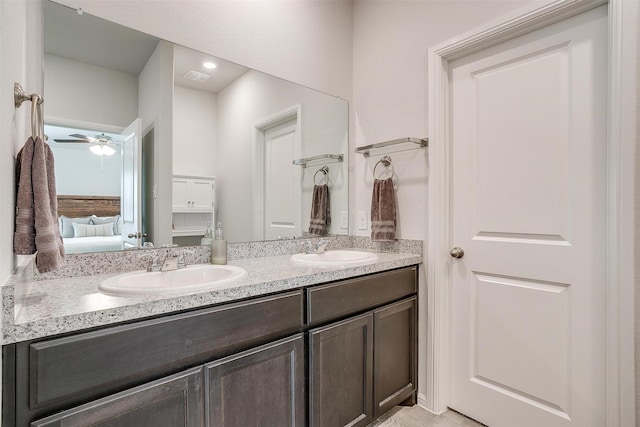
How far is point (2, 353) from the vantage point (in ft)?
2.37

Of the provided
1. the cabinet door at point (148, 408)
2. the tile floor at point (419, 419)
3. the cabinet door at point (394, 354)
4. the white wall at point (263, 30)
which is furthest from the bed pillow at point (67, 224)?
the tile floor at point (419, 419)

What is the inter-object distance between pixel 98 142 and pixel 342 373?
1.43 m

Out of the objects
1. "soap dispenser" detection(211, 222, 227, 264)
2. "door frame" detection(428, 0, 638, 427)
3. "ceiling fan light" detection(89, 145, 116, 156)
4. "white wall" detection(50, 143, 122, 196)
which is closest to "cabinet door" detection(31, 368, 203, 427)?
"soap dispenser" detection(211, 222, 227, 264)

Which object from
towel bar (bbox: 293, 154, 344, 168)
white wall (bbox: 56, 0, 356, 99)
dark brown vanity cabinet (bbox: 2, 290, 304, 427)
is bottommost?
dark brown vanity cabinet (bbox: 2, 290, 304, 427)

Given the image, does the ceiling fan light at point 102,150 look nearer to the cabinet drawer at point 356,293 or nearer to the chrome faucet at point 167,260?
the chrome faucet at point 167,260

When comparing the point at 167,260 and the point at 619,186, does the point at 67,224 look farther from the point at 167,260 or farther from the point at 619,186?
the point at 619,186

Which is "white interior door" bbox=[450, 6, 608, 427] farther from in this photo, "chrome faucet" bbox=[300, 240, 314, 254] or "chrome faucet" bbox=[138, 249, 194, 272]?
"chrome faucet" bbox=[138, 249, 194, 272]

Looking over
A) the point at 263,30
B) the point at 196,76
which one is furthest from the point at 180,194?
the point at 263,30

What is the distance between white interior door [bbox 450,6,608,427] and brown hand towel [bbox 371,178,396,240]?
35 cm

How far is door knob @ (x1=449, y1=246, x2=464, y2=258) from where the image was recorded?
178cm

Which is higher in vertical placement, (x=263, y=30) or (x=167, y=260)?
(x=263, y=30)

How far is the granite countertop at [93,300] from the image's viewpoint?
2.47ft

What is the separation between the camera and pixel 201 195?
1.63 meters

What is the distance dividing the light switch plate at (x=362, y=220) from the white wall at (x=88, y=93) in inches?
56.1
